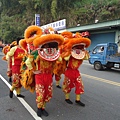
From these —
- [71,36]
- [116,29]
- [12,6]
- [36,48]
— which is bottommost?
[36,48]

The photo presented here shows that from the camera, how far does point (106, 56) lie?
10.4 m

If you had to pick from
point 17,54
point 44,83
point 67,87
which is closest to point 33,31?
point 44,83

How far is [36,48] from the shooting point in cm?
393

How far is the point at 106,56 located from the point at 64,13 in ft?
64.8

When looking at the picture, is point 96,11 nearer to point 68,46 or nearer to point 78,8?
point 78,8

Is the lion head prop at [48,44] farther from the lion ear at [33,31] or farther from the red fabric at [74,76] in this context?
the red fabric at [74,76]

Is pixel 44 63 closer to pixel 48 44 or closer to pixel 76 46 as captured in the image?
pixel 48 44

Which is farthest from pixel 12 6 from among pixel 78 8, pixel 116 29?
pixel 116 29

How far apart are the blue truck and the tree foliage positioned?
426 inches

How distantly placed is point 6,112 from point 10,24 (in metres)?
34.3

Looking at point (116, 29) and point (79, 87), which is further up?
point (116, 29)

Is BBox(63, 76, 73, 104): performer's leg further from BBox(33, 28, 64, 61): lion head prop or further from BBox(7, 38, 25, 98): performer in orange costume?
BBox(7, 38, 25, 98): performer in orange costume

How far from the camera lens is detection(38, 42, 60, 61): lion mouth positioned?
12.6 feet

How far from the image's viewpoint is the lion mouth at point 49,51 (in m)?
3.85
